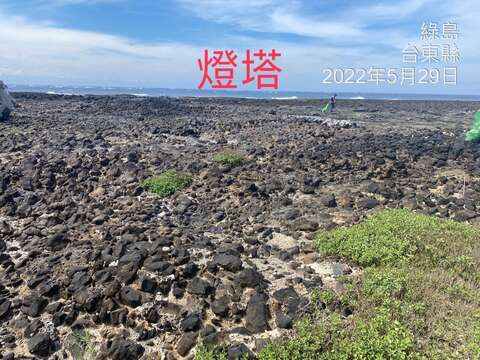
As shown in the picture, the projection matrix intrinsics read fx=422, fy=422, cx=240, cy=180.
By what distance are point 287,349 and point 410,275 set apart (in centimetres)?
289

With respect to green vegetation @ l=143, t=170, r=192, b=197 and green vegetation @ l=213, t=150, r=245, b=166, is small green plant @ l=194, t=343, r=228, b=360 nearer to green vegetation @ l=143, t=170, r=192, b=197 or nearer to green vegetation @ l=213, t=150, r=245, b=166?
green vegetation @ l=143, t=170, r=192, b=197

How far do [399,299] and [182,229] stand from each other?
18.2 feet

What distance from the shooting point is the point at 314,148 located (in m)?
20.7

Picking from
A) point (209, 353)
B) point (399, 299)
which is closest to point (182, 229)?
point (209, 353)

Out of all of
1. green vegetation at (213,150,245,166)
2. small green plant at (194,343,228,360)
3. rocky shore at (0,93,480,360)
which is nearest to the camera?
small green plant at (194,343,228,360)

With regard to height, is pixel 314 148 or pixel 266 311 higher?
pixel 314 148

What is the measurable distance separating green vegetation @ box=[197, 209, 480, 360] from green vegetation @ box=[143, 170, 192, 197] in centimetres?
604

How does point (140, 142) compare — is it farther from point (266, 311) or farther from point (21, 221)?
point (266, 311)

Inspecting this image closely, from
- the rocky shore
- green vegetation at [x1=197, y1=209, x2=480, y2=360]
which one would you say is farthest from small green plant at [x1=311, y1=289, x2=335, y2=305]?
the rocky shore

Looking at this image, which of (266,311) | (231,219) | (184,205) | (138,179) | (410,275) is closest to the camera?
(266,311)

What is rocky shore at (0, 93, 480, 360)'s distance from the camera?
6781 mm

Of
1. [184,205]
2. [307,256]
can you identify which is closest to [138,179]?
[184,205]

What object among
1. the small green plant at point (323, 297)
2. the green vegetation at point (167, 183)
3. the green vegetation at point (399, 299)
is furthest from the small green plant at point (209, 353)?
the green vegetation at point (167, 183)

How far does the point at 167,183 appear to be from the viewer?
46.2 ft
